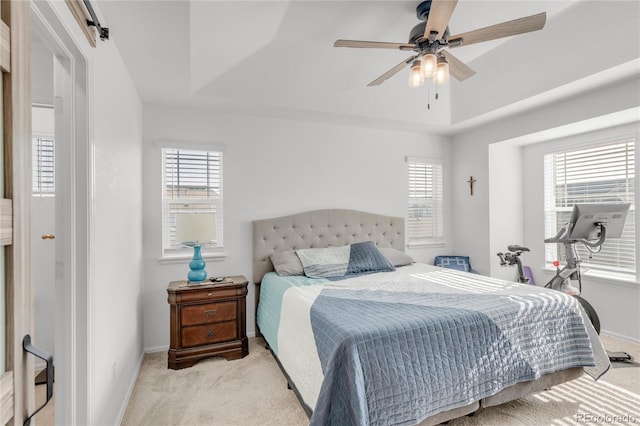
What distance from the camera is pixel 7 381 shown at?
0.71 m

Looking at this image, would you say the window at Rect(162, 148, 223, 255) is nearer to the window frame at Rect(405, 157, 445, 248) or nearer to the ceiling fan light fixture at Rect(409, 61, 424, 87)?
the ceiling fan light fixture at Rect(409, 61, 424, 87)

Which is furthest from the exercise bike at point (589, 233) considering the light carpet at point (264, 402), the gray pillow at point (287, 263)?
the gray pillow at point (287, 263)

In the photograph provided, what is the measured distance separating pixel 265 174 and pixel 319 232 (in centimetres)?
93

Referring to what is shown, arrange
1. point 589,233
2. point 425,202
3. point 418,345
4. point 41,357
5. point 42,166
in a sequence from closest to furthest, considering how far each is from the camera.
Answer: point 41,357 → point 418,345 → point 42,166 → point 589,233 → point 425,202

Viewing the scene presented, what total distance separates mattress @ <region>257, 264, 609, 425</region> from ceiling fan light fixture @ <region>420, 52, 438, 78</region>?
60.3 inches

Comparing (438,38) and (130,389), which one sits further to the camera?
(130,389)

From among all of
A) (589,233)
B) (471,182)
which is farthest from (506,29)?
(471,182)

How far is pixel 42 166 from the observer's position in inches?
109

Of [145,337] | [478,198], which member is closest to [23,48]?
[145,337]

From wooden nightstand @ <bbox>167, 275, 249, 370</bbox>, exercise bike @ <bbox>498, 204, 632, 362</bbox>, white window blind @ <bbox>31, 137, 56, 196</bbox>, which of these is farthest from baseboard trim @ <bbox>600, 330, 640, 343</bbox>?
white window blind @ <bbox>31, 137, 56, 196</bbox>

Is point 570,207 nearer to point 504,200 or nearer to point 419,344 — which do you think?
point 504,200

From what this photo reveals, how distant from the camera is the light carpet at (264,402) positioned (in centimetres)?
208

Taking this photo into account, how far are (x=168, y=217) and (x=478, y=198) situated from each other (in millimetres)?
3867

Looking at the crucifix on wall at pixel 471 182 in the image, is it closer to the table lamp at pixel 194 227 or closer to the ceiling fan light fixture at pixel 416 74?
the ceiling fan light fixture at pixel 416 74
